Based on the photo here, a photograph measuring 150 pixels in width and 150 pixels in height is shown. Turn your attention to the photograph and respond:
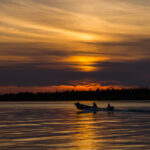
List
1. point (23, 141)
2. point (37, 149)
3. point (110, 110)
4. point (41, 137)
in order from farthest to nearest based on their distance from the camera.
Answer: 1. point (110, 110)
2. point (41, 137)
3. point (23, 141)
4. point (37, 149)

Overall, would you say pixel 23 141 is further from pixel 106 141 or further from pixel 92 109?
pixel 92 109

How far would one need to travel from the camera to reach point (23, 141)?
114ft

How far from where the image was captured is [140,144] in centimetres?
3238

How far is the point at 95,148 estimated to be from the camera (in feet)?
98.8

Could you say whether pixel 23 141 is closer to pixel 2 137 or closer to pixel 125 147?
pixel 2 137

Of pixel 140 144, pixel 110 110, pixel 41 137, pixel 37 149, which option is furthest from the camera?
pixel 110 110

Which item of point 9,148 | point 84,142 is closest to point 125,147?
point 84,142

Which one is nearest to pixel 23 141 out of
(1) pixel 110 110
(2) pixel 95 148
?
(2) pixel 95 148

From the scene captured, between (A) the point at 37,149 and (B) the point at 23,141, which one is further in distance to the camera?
(B) the point at 23,141

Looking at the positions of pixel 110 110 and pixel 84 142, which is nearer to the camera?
pixel 84 142

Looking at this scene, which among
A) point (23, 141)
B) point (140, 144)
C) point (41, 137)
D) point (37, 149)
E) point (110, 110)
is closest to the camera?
point (37, 149)

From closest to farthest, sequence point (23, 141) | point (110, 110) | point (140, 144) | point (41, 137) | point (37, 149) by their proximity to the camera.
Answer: point (37, 149) → point (140, 144) → point (23, 141) → point (41, 137) → point (110, 110)

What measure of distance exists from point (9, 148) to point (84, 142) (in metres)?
6.94

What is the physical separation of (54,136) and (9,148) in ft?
28.4
